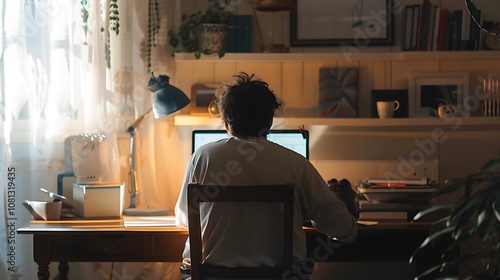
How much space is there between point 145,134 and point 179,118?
183 millimetres

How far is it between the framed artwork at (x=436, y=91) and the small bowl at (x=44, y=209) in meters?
1.54

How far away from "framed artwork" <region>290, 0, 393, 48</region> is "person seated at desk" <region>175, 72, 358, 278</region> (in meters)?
1.02

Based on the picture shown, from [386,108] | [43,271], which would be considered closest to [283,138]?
[386,108]

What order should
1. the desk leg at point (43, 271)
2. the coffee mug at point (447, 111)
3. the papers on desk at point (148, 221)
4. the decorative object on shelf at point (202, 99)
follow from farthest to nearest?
the decorative object on shelf at point (202, 99), the coffee mug at point (447, 111), the papers on desk at point (148, 221), the desk leg at point (43, 271)

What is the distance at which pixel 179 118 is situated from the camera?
346 cm

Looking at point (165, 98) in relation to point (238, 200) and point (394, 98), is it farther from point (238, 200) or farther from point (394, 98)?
point (238, 200)

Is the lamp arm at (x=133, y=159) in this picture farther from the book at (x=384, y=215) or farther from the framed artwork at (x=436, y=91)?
the framed artwork at (x=436, y=91)

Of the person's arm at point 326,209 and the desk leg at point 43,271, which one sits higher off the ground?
the person's arm at point 326,209

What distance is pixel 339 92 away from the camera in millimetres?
3488

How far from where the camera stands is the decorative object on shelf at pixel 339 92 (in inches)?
137

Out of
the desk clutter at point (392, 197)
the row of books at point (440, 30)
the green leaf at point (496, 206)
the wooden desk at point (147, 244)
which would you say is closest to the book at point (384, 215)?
the desk clutter at point (392, 197)

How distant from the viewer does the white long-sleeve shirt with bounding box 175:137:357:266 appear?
2359 millimetres

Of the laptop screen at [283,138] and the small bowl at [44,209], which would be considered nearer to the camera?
the small bowl at [44,209]

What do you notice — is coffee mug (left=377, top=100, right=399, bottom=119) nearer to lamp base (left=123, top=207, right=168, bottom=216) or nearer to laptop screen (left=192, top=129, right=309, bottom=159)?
laptop screen (left=192, top=129, right=309, bottom=159)
